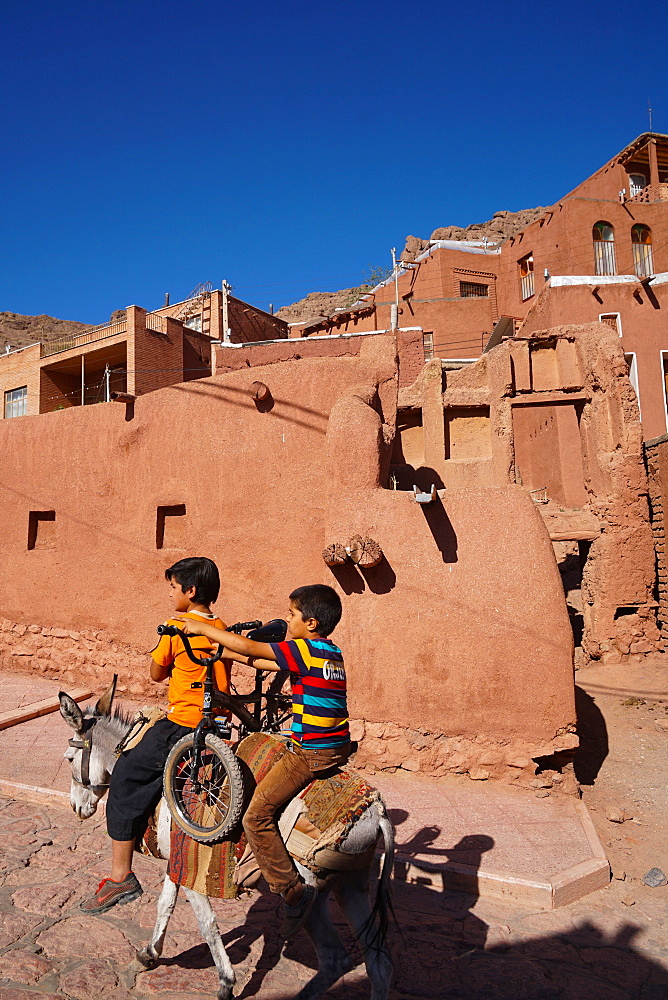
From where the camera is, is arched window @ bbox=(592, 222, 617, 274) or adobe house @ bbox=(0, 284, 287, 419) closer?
adobe house @ bbox=(0, 284, 287, 419)

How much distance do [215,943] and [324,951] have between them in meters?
0.54

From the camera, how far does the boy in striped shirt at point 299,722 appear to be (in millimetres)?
3078

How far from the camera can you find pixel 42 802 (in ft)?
19.7

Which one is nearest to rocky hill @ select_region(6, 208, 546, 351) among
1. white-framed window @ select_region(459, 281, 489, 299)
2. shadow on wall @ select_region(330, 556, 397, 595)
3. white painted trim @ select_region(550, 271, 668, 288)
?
white-framed window @ select_region(459, 281, 489, 299)

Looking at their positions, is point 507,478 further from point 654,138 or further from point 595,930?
point 654,138

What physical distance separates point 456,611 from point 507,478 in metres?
7.44

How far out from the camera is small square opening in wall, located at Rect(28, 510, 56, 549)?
34.3 feet

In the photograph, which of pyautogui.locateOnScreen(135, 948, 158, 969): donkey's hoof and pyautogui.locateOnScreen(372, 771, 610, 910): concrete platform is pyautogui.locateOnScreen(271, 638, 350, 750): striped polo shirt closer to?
pyautogui.locateOnScreen(135, 948, 158, 969): donkey's hoof

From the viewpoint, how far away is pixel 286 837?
3.13 meters

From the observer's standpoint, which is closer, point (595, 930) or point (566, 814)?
point (595, 930)

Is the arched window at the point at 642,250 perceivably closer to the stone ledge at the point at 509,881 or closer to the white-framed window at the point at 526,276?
the white-framed window at the point at 526,276

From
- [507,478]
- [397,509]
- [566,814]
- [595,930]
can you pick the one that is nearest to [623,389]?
[507,478]

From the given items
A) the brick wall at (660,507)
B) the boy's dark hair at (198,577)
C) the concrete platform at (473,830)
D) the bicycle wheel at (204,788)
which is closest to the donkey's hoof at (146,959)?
the bicycle wheel at (204,788)

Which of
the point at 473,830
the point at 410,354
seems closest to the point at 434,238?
the point at 410,354
